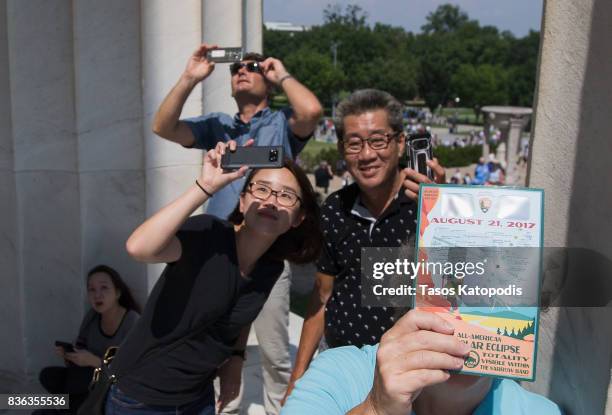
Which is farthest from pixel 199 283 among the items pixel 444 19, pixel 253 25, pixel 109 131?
pixel 444 19

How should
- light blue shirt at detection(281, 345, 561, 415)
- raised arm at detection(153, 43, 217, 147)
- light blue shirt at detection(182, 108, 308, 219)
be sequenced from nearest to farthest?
light blue shirt at detection(281, 345, 561, 415), raised arm at detection(153, 43, 217, 147), light blue shirt at detection(182, 108, 308, 219)

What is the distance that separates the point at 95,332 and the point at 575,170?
10.9 feet

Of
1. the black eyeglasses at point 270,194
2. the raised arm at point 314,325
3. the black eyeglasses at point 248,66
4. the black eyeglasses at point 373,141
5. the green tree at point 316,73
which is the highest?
the green tree at point 316,73

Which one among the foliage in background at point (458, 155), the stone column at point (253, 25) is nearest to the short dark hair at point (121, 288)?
the stone column at point (253, 25)

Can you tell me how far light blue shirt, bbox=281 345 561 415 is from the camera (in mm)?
1268

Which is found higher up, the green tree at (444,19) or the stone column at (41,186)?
the green tree at (444,19)

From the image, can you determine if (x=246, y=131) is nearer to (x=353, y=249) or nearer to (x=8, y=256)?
(x=353, y=249)

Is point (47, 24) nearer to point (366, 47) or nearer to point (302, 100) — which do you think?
point (302, 100)

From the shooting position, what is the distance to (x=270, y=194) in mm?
2279

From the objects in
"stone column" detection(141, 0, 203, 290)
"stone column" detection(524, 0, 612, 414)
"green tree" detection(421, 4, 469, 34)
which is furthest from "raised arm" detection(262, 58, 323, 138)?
"green tree" detection(421, 4, 469, 34)

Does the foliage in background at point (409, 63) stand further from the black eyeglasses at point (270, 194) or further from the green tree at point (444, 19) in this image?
the black eyeglasses at point (270, 194)

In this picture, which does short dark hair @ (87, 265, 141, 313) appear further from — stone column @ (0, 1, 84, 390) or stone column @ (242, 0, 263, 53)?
stone column @ (242, 0, 263, 53)

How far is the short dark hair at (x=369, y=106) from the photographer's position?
8.37ft

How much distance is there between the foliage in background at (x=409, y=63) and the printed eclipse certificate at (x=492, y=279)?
2143 inches
